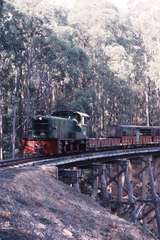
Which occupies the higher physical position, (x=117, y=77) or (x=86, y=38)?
(x=86, y=38)

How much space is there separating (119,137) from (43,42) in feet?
40.3

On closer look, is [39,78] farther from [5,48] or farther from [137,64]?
[137,64]

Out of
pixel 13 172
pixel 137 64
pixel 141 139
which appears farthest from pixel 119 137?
pixel 137 64

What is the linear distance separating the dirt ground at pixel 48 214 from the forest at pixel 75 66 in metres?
16.2

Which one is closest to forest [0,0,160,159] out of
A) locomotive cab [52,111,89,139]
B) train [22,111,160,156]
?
locomotive cab [52,111,89,139]

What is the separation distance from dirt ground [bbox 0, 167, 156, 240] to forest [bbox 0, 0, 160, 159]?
53.2ft

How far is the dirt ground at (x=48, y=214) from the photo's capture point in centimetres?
894

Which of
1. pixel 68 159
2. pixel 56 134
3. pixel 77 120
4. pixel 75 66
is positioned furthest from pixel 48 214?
pixel 75 66

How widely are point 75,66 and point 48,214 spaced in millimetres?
35270

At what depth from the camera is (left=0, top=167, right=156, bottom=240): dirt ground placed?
894 cm

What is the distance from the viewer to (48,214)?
34.6 ft

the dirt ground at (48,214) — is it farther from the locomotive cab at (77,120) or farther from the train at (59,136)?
the locomotive cab at (77,120)

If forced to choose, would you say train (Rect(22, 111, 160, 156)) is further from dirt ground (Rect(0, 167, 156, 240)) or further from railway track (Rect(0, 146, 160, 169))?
dirt ground (Rect(0, 167, 156, 240))

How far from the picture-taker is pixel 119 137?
35.3 m
